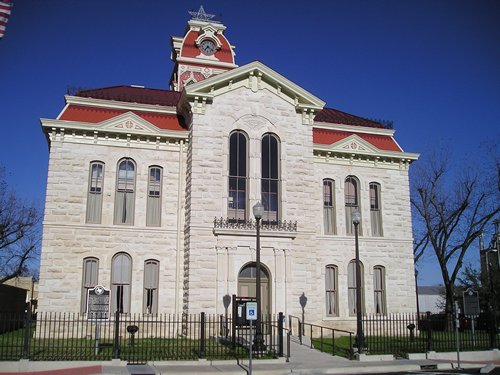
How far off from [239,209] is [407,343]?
993cm

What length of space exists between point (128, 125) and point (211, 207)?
19.6 feet

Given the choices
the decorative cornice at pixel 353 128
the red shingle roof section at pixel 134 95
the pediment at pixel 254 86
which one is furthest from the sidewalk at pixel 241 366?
the red shingle roof section at pixel 134 95

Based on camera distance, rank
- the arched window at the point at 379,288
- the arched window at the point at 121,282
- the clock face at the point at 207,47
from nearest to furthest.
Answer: the arched window at the point at 121,282, the arched window at the point at 379,288, the clock face at the point at 207,47

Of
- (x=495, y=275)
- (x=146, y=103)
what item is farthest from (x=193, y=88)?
(x=495, y=275)

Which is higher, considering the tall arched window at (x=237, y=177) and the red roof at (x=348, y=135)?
the red roof at (x=348, y=135)

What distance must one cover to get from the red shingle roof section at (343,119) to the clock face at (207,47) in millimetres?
12141

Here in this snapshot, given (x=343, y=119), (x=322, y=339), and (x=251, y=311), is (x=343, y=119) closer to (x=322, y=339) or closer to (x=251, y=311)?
(x=322, y=339)

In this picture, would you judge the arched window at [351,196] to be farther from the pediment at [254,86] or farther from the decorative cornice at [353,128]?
the pediment at [254,86]

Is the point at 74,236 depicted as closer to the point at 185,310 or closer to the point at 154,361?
the point at 185,310

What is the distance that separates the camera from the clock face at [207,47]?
43062mm

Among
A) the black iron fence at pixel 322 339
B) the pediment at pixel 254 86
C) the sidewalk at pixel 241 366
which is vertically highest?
the pediment at pixel 254 86

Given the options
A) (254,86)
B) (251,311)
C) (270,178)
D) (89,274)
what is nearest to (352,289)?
(270,178)

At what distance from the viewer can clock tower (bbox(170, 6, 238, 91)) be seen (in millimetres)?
42062

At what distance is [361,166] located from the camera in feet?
104
